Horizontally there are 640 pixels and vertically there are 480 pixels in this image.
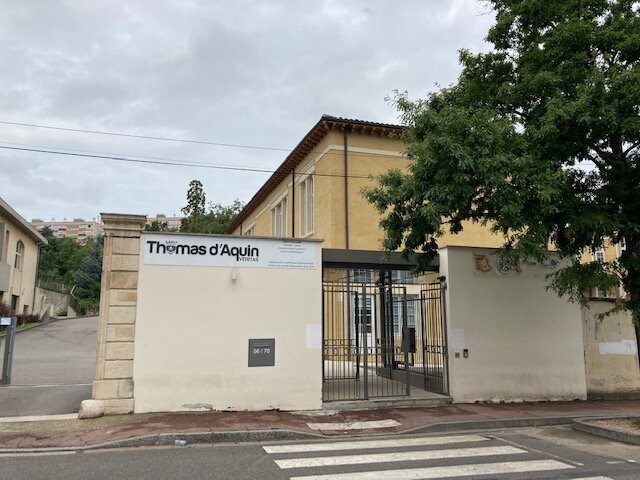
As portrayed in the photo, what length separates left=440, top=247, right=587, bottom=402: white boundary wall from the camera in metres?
12.5

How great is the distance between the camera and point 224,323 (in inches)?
428

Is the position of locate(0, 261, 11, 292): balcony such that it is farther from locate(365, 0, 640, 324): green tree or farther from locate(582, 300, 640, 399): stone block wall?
locate(582, 300, 640, 399): stone block wall

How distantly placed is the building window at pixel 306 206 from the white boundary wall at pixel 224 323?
12.1 metres

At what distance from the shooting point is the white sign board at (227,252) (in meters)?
10.8

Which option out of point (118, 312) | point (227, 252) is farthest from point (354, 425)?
point (118, 312)

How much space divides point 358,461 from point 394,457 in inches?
23.7

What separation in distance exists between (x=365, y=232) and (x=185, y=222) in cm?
3631

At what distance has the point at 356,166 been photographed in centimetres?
2108

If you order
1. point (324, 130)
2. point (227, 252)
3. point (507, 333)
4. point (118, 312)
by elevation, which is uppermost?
point (324, 130)

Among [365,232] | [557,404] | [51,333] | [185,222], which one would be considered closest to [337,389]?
[557,404]

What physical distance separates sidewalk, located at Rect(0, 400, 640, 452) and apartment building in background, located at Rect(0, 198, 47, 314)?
87.0ft

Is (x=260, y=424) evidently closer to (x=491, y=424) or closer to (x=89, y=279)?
(x=491, y=424)

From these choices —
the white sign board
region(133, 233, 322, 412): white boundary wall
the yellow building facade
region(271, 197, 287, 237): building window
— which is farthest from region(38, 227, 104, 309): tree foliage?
region(133, 233, 322, 412): white boundary wall

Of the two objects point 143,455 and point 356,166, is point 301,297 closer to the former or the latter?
point 143,455
